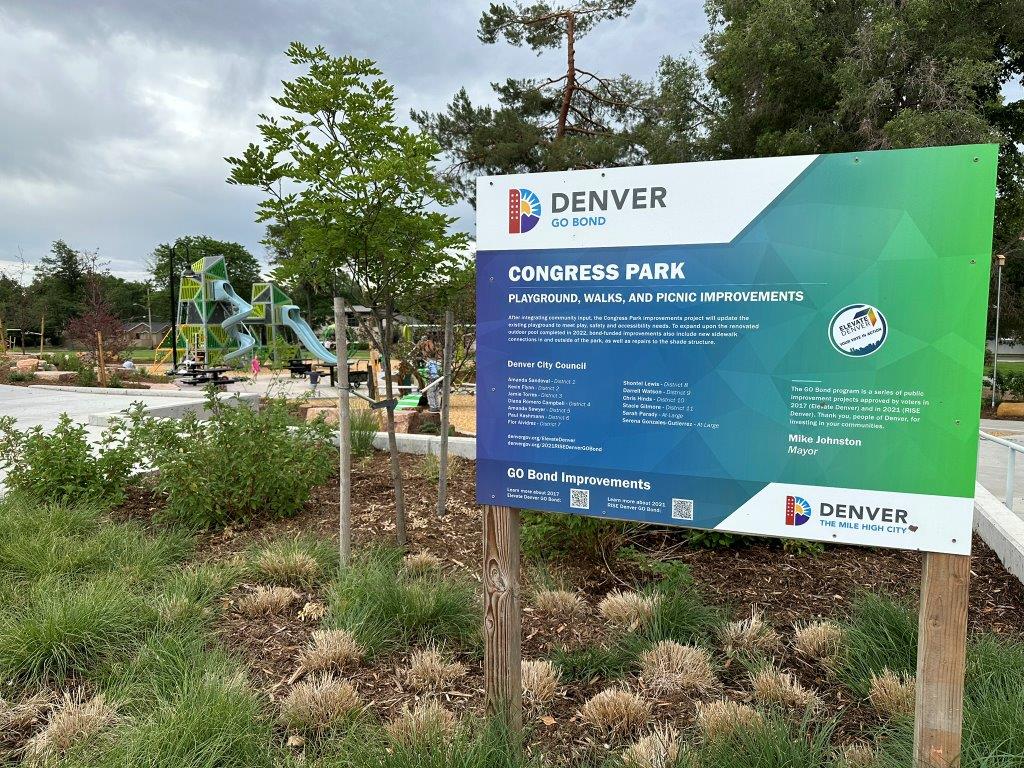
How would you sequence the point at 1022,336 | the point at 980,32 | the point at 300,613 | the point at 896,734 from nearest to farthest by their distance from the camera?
the point at 896,734
the point at 300,613
the point at 980,32
the point at 1022,336

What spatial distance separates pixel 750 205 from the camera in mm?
2053

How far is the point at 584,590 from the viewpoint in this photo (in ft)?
12.4

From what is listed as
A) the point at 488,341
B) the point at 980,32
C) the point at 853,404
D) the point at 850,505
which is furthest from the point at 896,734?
the point at 980,32

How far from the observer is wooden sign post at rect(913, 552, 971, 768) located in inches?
78.9

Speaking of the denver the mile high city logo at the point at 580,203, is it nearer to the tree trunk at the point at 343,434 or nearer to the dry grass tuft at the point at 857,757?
the tree trunk at the point at 343,434

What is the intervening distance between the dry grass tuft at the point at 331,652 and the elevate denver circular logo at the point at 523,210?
200 centimetres

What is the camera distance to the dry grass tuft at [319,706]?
2.52 m

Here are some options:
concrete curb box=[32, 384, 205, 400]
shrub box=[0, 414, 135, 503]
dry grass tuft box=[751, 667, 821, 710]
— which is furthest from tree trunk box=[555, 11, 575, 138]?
dry grass tuft box=[751, 667, 821, 710]

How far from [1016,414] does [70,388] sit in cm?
2415

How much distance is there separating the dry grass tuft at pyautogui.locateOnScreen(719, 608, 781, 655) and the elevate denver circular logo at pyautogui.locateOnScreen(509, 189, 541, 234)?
2120mm

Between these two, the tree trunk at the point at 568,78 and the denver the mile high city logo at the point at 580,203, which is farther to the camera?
the tree trunk at the point at 568,78

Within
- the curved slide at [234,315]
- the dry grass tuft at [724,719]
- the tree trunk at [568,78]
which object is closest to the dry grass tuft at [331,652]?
the dry grass tuft at [724,719]

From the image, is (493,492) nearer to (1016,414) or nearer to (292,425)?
(292,425)

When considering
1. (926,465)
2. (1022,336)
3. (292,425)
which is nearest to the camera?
(926,465)
